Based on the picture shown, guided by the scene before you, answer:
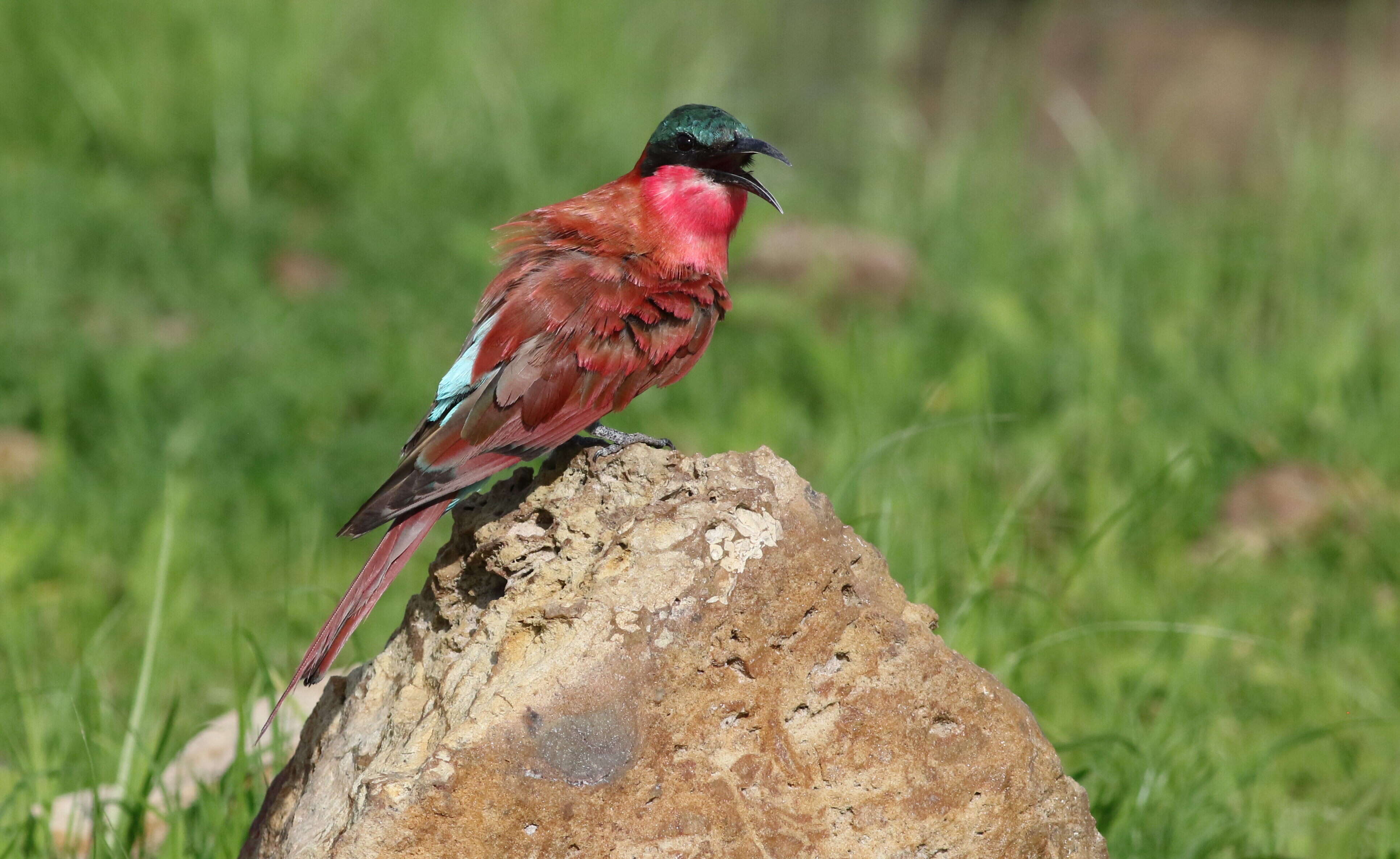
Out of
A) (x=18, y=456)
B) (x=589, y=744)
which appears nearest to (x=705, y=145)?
(x=589, y=744)

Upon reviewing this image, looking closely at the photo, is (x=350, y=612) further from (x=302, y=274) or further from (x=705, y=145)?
(x=302, y=274)

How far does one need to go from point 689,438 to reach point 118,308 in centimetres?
237

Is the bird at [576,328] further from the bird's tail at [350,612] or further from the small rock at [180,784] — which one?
the small rock at [180,784]

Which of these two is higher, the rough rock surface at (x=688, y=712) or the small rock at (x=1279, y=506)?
the rough rock surface at (x=688, y=712)

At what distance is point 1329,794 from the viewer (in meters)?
3.62

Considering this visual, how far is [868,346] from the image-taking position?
221 inches

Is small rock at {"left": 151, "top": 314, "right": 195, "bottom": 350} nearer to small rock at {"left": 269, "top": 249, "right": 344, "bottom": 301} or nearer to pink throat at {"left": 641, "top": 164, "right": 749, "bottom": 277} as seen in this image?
small rock at {"left": 269, "top": 249, "right": 344, "bottom": 301}

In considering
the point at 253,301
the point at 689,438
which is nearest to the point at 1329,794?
the point at 689,438

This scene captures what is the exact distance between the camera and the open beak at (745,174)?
2996mm

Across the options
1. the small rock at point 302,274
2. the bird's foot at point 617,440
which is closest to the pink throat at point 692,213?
the bird's foot at point 617,440

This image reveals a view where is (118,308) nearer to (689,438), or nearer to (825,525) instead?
(689,438)

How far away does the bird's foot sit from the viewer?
92.8 inches

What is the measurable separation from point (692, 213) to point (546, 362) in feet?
1.74

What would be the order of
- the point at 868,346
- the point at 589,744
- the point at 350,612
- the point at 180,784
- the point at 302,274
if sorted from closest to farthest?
1. the point at 589,744
2. the point at 350,612
3. the point at 180,784
4. the point at 868,346
5. the point at 302,274
